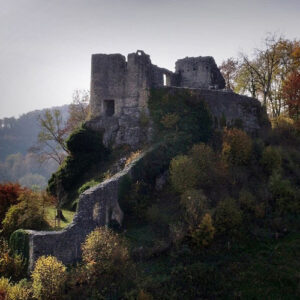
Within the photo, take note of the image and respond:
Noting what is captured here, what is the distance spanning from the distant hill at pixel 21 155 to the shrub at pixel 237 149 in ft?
166

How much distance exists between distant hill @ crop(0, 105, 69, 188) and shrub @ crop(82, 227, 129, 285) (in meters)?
53.8

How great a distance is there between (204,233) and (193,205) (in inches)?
50.5

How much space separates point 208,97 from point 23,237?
13.4m

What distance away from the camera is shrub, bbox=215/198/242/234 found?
1514cm

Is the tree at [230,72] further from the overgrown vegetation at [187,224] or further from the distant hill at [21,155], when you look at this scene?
the distant hill at [21,155]

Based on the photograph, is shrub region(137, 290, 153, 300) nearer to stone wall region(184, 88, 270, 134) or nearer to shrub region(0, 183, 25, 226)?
shrub region(0, 183, 25, 226)

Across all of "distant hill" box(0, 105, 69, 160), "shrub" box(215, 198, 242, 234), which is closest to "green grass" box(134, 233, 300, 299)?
"shrub" box(215, 198, 242, 234)

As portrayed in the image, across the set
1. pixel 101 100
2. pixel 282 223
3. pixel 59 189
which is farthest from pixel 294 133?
pixel 59 189

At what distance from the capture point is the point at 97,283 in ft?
40.0

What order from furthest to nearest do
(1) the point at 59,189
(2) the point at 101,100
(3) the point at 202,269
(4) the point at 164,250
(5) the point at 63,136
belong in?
(5) the point at 63,136 → (2) the point at 101,100 → (1) the point at 59,189 → (4) the point at 164,250 → (3) the point at 202,269

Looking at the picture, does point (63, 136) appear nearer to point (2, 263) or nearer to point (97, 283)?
point (2, 263)

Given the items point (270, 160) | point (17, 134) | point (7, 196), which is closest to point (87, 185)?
point (7, 196)

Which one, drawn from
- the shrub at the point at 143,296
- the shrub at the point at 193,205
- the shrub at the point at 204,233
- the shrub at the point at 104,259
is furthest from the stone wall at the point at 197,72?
the shrub at the point at 143,296

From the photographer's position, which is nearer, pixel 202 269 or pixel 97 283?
pixel 97 283
